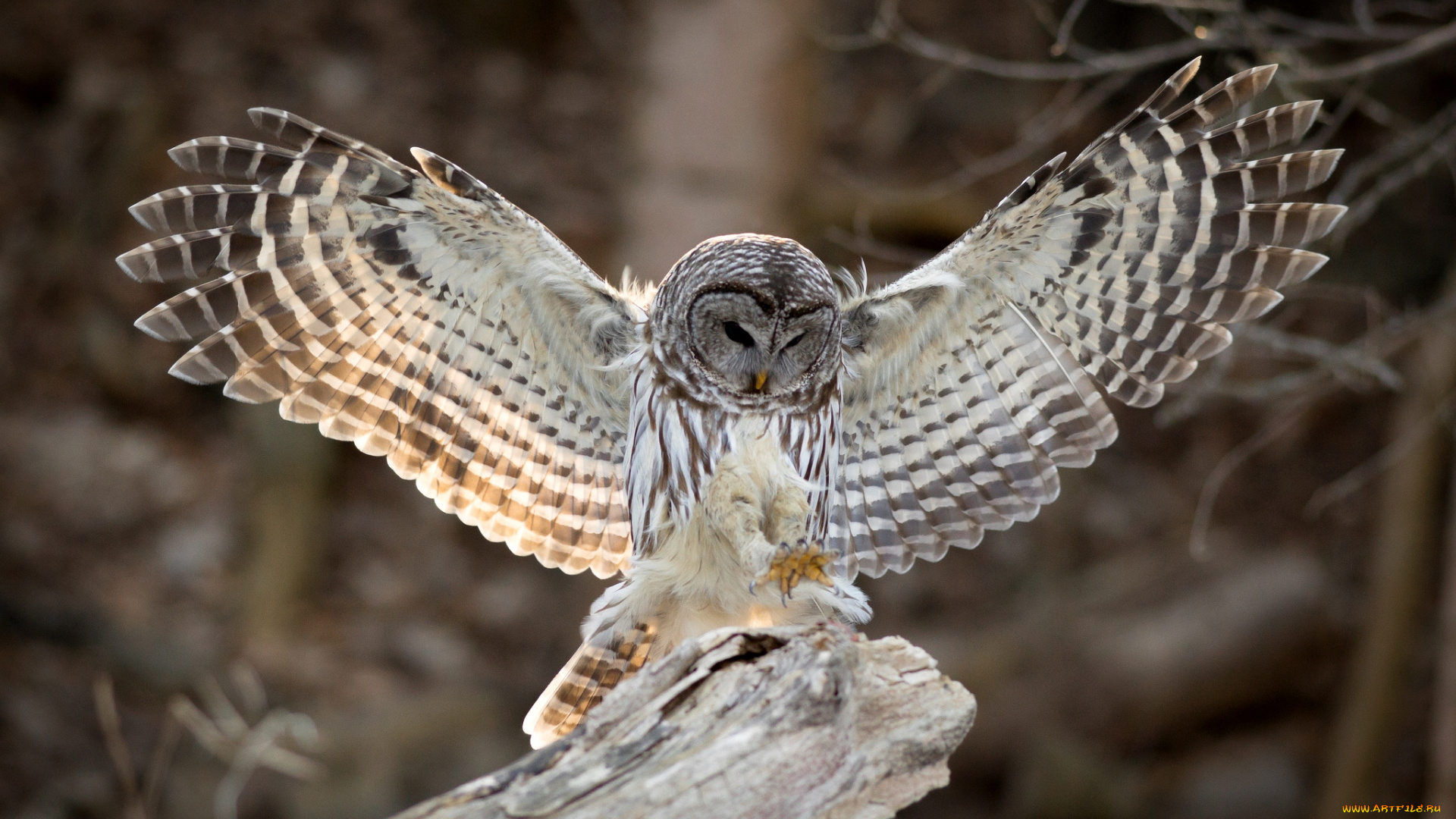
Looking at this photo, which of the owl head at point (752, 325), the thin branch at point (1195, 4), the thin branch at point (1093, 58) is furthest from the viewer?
the thin branch at point (1093, 58)

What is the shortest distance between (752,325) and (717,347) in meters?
0.16

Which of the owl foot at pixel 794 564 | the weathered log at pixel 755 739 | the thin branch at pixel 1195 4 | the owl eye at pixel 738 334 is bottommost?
the weathered log at pixel 755 739

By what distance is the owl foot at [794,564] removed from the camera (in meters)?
3.45

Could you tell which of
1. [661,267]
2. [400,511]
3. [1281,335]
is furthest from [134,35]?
[1281,335]

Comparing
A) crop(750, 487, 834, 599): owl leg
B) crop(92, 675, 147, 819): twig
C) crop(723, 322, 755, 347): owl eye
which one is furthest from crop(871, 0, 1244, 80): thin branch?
crop(92, 675, 147, 819): twig

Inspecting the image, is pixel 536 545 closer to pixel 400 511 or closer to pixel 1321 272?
pixel 400 511

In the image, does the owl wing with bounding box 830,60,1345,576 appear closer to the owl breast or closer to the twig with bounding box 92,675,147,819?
the owl breast

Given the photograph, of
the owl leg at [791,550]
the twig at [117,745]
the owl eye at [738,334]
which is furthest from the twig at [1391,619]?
the twig at [117,745]

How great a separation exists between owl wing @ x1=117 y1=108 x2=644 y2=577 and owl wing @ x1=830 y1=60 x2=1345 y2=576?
0.94m

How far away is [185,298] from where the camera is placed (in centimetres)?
376

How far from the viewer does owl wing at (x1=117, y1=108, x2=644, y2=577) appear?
3709 millimetres

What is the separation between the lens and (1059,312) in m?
4.12

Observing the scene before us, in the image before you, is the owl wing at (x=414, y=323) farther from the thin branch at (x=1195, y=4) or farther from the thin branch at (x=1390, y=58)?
the thin branch at (x=1390, y=58)

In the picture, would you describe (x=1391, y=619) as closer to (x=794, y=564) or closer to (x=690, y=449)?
(x=690, y=449)
